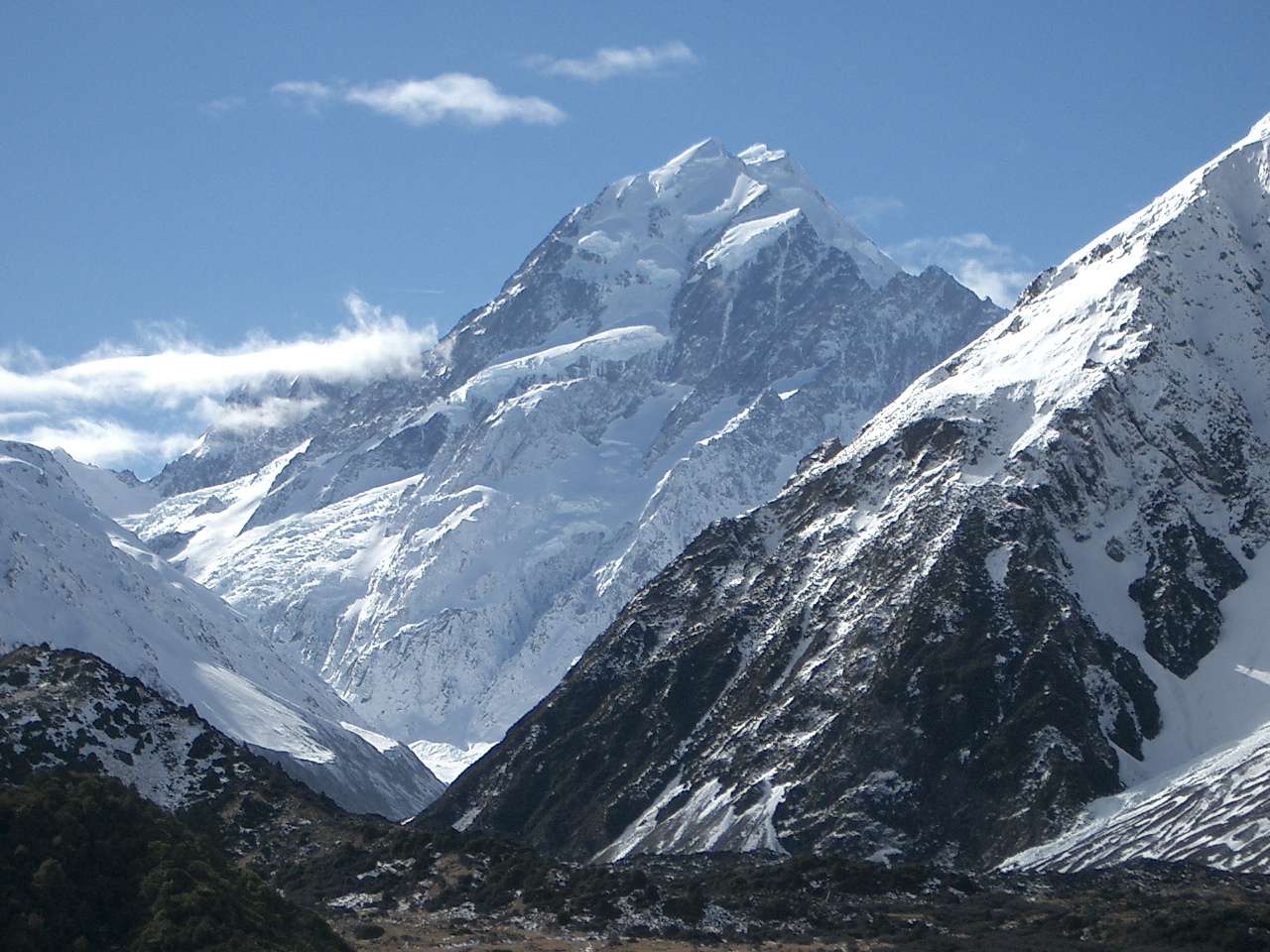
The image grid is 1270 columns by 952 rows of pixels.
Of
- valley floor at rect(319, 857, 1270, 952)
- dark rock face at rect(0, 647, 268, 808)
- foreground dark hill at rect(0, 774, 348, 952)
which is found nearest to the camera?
foreground dark hill at rect(0, 774, 348, 952)

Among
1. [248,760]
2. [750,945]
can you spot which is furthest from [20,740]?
[750,945]

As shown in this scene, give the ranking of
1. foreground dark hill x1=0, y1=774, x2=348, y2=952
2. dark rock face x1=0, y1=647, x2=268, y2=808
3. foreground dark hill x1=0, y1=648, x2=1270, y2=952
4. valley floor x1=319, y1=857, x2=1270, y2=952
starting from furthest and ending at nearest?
dark rock face x1=0, y1=647, x2=268, y2=808 < valley floor x1=319, y1=857, x2=1270, y2=952 < foreground dark hill x1=0, y1=648, x2=1270, y2=952 < foreground dark hill x1=0, y1=774, x2=348, y2=952

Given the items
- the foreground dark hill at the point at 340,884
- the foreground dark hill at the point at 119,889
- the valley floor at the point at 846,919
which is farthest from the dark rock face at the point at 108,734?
the foreground dark hill at the point at 119,889

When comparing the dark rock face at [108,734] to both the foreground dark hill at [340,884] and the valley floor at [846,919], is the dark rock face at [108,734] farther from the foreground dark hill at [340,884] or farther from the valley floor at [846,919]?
the valley floor at [846,919]

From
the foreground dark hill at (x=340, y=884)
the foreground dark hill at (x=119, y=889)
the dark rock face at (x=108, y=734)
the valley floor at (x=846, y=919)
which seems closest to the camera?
the foreground dark hill at (x=119, y=889)

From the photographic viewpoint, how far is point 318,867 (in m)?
147

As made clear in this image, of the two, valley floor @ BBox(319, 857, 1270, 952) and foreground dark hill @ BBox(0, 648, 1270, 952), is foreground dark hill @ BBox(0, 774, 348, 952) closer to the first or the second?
foreground dark hill @ BBox(0, 648, 1270, 952)

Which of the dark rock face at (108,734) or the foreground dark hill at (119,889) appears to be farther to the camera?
the dark rock face at (108,734)

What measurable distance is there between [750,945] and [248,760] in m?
62.7

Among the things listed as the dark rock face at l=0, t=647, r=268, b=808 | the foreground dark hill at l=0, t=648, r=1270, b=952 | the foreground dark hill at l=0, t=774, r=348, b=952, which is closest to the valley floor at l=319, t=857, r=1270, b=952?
the foreground dark hill at l=0, t=648, r=1270, b=952

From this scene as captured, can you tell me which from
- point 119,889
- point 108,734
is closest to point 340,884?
point 108,734

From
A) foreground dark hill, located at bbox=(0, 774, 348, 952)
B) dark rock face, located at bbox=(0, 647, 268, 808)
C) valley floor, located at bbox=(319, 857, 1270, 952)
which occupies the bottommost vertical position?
valley floor, located at bbox=(319, 857, 1270, 952)

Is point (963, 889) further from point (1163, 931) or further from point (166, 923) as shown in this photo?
point (166, 923)

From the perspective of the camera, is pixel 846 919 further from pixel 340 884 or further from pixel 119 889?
pixel 119 889
